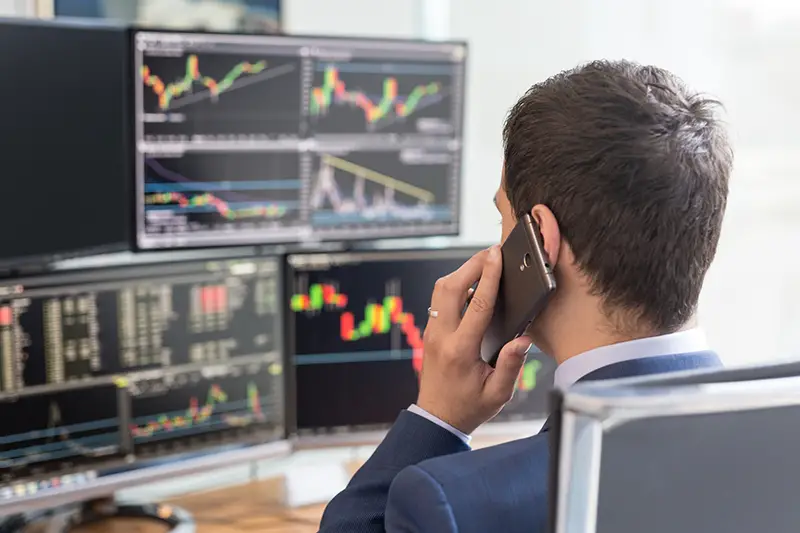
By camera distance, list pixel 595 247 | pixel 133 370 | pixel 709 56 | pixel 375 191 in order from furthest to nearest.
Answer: pixel 709 56 → pixel 375 191 → pixel 133 370 → pixel 595 247

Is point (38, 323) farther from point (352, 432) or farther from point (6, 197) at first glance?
point (352, 432)

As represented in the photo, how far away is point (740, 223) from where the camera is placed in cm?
210

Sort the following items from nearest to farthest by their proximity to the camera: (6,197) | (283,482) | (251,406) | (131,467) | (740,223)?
1. (6,197)
2. (131,467)
3. (251,406)
4. (283,482)
5. (740,223)

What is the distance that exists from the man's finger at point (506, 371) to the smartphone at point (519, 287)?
2cm

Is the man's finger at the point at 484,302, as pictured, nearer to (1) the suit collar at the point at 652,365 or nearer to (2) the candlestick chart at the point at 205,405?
(1) the suit collar at the point at 652,365

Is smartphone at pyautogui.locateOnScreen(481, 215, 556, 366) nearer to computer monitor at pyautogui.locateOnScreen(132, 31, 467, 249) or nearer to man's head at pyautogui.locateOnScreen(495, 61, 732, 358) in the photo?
man's head at pyautogui.locateOnScreen(495, 61, 732, 358)

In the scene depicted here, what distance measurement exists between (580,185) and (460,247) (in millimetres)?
939

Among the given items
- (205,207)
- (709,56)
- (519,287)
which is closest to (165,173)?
(205,207)

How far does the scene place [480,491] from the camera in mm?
854

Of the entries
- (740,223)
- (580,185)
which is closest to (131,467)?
(580,185)

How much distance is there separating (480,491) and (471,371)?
277 mm

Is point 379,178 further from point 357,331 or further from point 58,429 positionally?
point 58,429

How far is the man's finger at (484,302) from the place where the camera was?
3.66ft

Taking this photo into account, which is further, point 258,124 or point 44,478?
point 258,124
